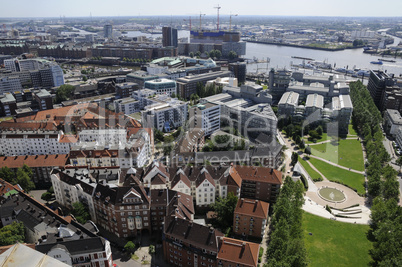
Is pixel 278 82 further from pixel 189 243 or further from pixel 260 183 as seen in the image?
pixel 189 243

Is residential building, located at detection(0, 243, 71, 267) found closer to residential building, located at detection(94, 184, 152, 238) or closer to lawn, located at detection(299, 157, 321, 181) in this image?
residential building, located at detection(94, 184, 152, 238)

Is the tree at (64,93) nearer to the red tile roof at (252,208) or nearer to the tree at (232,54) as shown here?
the red tile roof at (252,208)

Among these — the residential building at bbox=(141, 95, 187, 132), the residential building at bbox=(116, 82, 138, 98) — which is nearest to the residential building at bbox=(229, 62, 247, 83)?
the residential building at bbox=(116, 82, 138, 98)

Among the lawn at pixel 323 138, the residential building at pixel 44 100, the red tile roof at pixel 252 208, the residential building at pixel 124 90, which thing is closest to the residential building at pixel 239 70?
the residential building at pixel 124 90

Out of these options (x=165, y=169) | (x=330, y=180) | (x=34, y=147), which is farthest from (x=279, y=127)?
(x=34, y=147)

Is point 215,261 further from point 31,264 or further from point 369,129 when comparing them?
point 369,129

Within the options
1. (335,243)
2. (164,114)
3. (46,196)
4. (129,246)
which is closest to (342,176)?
(335,243)
